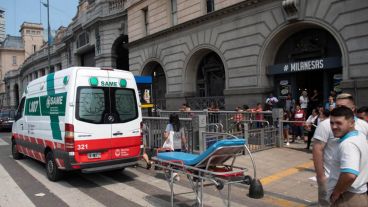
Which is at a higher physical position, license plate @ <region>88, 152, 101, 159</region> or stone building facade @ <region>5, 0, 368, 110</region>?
stone building facade @ <region>5, 0, 368, 110</region>

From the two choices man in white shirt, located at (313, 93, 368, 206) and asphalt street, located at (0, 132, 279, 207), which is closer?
man in white shirt, located at (313, 93, 368, 206)

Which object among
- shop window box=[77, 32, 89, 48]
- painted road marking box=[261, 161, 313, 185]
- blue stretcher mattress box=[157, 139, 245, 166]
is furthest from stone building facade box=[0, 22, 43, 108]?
blue stretcher mattress box=[157, 139, 245, 166]

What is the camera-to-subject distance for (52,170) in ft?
29.5

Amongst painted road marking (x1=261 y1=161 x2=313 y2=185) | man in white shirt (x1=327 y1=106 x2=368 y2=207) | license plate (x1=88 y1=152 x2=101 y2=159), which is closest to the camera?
man in white shirt (x1=327 y1=106 x2=368 y2=207)

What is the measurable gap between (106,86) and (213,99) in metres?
13.1

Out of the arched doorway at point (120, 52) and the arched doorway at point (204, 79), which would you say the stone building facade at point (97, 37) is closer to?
the arched doorway at point (120, 52)

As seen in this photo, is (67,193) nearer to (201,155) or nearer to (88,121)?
(88,121)

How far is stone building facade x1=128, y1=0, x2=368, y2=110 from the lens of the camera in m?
14.1

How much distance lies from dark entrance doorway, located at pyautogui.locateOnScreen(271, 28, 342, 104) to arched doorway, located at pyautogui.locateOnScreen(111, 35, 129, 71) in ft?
59.4

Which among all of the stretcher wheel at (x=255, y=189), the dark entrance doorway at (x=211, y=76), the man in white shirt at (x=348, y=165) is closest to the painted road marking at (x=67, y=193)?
the stretcher wheel at (x=255, y=189)

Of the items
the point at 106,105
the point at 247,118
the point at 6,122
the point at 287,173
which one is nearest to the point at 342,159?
the point at 287,173

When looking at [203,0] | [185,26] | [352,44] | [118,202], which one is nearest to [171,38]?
[185,26]

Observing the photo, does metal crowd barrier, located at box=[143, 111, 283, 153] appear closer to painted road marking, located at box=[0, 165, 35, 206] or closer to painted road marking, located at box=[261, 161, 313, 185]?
painted road marking, located at box=[261, 161, 313, 185]

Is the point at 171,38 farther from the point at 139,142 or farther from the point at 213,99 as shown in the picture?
the point at 139,142
